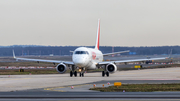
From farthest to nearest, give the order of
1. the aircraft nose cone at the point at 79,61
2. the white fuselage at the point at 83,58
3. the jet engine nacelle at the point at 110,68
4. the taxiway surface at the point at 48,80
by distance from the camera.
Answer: the jet engine nacelle at the point at 110,68 → the white fuselage at the point at 83,58 → the aircraft nose cone at the point at 79,61 → the taxiway surface at the point at 48,80

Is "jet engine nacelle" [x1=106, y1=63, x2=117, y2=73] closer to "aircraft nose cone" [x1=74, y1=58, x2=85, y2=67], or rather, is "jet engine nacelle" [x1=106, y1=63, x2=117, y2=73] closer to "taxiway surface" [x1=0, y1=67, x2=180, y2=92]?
"taxiway surface" [x1=0, y1=67, x2=180, y2=92]

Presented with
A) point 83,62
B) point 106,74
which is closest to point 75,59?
point 83,62

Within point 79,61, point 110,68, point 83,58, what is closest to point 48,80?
point 79,61

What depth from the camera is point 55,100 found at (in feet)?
56.7

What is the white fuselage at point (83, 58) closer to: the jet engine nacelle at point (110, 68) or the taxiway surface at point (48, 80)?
the taxiway surface at point (48, 80)

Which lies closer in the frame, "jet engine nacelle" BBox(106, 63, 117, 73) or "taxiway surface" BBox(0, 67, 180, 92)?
"taxiway surface" BBox(0, 67, 180, 92)

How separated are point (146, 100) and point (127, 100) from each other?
1026 millimetres

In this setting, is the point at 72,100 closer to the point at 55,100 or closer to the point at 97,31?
the point at 55,100

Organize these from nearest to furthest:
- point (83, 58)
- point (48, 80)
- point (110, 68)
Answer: point (48, 80)
point (83, 58)
point (110, 68)

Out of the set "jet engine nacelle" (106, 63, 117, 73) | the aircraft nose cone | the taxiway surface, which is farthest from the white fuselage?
"jet engine nacelle" (106, 63, 117, 73)

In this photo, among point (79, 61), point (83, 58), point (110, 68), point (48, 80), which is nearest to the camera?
point (48, 80)

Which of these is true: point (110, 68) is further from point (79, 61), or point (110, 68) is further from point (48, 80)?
point (48, 80)

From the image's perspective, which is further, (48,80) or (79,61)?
(79,61)

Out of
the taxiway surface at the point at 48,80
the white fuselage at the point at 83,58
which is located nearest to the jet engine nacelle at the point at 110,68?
the taxiway surface at the point at 48,80
